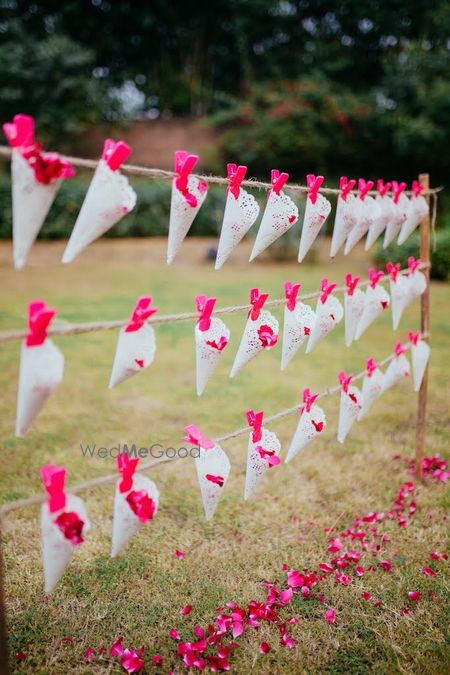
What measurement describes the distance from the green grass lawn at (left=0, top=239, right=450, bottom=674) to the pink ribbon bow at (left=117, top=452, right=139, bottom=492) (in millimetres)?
700

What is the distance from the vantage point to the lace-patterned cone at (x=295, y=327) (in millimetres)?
1614

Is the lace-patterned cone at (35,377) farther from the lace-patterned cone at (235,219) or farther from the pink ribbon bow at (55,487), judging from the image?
the lace-patterned cone at (235,219)

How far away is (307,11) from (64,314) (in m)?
14.0

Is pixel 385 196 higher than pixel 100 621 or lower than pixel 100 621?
higher

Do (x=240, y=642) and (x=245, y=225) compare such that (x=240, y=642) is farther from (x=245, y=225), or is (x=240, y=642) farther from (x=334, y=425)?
(x=334, y=425)

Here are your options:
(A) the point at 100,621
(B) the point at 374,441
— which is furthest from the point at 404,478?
(A) the point at 100,621

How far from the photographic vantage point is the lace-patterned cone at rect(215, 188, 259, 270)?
4.64ft

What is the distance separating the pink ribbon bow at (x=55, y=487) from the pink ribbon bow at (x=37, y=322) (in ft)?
0.92

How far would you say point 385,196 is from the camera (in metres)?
1.98

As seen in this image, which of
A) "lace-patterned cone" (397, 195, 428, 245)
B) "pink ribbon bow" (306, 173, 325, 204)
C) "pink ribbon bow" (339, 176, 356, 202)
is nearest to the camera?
"pink ribbon bow" (306, 173, 325, 204)

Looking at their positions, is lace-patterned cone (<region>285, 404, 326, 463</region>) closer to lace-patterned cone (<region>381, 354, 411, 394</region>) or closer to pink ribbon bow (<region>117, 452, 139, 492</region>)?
lace-patterned cone (<region>381, 354, 411, 394</region>)

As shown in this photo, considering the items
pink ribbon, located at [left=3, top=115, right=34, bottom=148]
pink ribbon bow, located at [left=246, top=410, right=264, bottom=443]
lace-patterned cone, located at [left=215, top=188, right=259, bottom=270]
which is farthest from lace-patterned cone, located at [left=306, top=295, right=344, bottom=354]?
pink ribbon, located at [left=3, top=115, right=34, bottom=148]

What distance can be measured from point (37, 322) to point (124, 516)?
522mm

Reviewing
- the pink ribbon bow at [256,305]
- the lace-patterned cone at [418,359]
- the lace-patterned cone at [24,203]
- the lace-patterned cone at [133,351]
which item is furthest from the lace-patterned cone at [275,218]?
the lace-patterned cone at [418,359]
